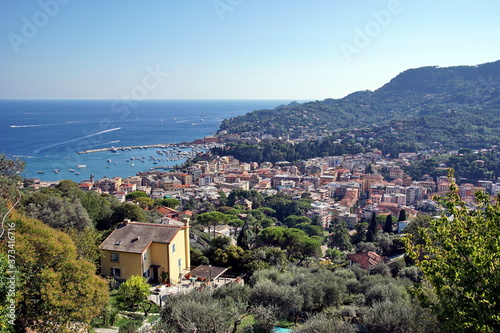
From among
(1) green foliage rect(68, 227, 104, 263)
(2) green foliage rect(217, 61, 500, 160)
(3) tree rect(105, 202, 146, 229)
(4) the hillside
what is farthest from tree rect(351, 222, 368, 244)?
(4) the hillside

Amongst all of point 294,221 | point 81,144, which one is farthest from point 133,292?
point 81,144

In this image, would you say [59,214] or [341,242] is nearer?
[59,214]

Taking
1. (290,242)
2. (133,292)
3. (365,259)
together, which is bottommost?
(365,259)

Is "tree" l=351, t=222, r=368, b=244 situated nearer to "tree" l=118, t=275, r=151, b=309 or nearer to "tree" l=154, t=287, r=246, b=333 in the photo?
"tree" l=118, t=275, r=151, b=309

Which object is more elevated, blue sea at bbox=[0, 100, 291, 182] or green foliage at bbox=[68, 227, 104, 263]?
green foliage at bbox=[68, 227, 104, 263]

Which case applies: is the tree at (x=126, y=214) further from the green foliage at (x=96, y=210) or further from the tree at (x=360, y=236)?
the tree at (x=360, y=236)

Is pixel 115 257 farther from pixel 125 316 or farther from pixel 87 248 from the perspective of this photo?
pixel 125 316

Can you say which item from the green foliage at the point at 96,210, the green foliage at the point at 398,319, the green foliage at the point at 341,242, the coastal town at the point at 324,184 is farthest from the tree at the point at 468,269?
the coastal town at the point at 324,184

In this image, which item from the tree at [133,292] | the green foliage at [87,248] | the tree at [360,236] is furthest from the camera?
the tree at [360,236]
